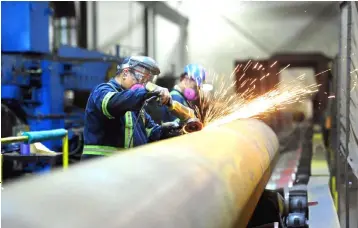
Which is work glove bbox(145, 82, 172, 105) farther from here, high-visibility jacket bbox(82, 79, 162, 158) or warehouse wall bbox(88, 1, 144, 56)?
warehouse wall bbox(88, 1, 144, 56)

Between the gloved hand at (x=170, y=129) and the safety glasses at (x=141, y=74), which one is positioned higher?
the safety glasses at (x=141, y=74)

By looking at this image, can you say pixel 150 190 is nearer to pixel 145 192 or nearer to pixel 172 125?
pixel 145 192

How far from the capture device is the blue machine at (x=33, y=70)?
203 inches

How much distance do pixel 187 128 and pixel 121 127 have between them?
1.08 feet

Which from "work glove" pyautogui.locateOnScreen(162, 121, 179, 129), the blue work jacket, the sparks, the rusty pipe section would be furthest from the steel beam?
the rusty pipe section

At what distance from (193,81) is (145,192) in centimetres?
218

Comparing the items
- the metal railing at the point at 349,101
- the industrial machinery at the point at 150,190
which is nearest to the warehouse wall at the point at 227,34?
the metal railing at the point at 349,101

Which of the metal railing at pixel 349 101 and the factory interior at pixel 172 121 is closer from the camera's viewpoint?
the factory interior at pixel 172 121

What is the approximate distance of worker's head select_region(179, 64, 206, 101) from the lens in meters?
3.17

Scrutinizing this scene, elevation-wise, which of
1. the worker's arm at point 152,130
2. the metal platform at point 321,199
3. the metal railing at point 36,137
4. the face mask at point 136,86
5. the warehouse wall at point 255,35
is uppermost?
the warehouse wall at point 255,35

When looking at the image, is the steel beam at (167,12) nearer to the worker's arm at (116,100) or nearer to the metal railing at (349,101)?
the metal railing at (349,101)

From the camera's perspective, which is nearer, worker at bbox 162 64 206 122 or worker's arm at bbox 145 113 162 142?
worker's arm at bbox 145 113 162 142

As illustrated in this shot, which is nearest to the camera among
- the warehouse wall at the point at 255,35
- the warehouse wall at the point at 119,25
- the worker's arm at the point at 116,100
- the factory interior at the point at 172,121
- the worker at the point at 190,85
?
the factory interior at the point at 172,121

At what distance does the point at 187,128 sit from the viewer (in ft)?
8.39
